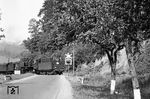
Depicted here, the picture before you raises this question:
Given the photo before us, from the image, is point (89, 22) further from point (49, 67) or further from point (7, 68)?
point (7, 68)

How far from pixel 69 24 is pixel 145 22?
23.5 ft

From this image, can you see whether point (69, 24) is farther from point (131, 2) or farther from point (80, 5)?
point (131, 2)

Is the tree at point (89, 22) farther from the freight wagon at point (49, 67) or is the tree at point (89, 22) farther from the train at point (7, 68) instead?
the train at point (7, 68)

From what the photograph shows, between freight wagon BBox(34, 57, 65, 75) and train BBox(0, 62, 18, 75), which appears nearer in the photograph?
freight wagon BBox(34, 57, 65, 75)

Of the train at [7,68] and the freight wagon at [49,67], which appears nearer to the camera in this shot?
the freight wagon at [49,67]

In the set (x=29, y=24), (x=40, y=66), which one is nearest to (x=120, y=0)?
(x=40, y=66)

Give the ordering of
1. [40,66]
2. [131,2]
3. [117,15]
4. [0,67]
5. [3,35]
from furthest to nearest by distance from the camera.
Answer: [0,67] → [40,66] → [3,35] → [117,15] → [131,2]

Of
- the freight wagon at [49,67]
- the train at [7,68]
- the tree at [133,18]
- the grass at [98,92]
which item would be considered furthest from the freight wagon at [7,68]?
the tree at [133,18]

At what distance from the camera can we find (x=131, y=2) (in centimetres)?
1240

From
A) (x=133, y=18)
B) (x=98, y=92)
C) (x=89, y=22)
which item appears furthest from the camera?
(x=98, y=92)

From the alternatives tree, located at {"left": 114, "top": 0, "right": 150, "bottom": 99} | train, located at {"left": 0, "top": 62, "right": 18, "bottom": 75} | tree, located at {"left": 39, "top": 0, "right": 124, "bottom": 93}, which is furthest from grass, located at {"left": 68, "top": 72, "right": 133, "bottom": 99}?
train, located at {"left": 0, "top": 62, "right": 18, "bottom": 75}

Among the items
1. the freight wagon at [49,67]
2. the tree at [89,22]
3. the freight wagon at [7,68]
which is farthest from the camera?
the freight wagon at [7,68]

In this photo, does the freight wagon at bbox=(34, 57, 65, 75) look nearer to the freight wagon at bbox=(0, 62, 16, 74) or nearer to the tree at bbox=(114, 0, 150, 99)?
the freight wagon at bbox=(0, 62, 16, 74)

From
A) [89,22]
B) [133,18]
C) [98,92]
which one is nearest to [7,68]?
[98,92]
